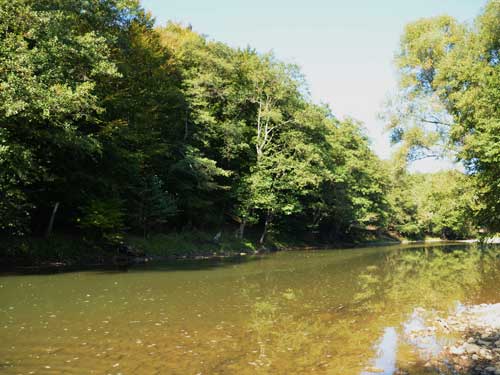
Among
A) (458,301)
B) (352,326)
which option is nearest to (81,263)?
(352,326)

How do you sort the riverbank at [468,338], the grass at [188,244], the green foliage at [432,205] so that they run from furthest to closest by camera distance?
1. the grass at [188,244]
2. the green foliage at [432,205]
3. the riverbank at [468,338]

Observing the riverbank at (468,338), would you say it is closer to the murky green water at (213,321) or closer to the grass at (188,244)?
the murky green water at (213,321)

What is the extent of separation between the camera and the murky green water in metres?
8.38

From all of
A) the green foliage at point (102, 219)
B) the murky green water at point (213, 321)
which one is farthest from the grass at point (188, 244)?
the murky green water at point (213, 321)

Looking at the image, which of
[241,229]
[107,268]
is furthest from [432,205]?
[107,268]

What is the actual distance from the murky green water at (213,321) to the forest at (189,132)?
5070 mm

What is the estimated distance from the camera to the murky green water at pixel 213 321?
8375 millimetres

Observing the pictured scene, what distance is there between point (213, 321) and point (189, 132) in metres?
28.8

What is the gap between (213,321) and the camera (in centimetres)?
1198

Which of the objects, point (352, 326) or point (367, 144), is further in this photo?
point (367, 144)

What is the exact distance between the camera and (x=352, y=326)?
11.7m

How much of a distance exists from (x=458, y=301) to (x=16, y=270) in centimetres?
2068

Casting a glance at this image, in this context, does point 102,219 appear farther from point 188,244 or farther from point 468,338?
point 468,338

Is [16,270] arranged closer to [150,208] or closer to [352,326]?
[150,208]
